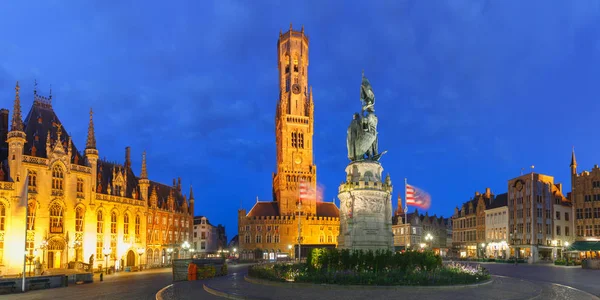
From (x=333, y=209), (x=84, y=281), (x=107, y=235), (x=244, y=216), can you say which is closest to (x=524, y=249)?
(x=333, y=209)

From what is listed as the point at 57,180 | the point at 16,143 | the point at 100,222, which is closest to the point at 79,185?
the point at 57,180

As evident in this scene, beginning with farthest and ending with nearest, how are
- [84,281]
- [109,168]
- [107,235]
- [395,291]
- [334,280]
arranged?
[109,168] → [107,235] → [84,281] → [334,280] → [395,291]

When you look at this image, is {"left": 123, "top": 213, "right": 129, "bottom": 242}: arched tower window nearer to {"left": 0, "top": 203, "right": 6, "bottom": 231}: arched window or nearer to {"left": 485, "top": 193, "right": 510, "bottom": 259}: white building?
{"left": 0, "top": 203, "right": 6, "bottom": 231}: arched window

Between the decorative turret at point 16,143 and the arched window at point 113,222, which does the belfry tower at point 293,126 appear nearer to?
the arched window at point 113,222

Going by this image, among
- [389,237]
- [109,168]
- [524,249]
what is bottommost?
[524,249]

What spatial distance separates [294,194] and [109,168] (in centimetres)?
4669

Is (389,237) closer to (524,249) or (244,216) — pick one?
(524,249)

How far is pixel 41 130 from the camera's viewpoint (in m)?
55.8

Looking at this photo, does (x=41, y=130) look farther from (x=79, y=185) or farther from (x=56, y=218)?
(x=56, y=218)

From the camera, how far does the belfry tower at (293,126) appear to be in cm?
10715

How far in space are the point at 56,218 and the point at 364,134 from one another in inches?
1403

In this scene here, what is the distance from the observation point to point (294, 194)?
107 metres

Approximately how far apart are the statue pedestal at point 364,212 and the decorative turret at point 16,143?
3353 cm

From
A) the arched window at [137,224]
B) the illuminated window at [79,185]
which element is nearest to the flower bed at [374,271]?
the illuminated window at [79,185]
